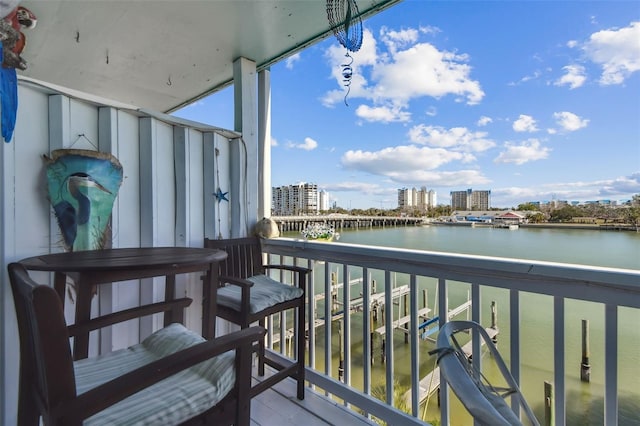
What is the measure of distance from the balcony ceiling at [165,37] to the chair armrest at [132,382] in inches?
77.2

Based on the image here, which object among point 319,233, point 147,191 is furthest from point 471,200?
point 147,191

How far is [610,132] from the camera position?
4656mm

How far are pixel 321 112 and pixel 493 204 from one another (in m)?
5.83

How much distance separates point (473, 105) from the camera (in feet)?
40.8

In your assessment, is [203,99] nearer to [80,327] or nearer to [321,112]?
[80,327]

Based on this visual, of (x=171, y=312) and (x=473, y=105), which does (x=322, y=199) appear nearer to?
(x=171, y=312)

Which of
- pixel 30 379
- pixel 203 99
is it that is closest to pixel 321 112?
pixel 203 99

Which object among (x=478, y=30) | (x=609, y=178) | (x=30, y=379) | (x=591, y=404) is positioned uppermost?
(x=478, y=30)

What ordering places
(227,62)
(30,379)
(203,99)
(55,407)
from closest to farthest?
(55,407), (30,379), (227,62), (203,99)

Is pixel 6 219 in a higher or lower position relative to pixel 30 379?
higher

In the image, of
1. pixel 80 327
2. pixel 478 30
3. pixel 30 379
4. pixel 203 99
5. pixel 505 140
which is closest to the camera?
pixel 30 379

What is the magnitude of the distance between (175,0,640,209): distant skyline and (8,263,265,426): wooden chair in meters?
1.73

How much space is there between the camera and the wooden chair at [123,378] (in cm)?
62

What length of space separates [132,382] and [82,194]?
1241 mm
